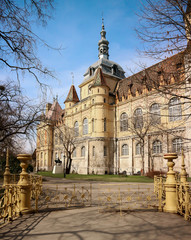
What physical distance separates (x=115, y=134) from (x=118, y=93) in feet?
27.4

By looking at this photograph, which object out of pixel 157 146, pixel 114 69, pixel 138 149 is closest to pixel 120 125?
pixel 138 149

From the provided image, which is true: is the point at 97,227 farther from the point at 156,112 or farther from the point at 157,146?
the point at 156,112

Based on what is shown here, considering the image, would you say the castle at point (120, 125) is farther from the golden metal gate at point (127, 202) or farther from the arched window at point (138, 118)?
the golden metal gate at point (127, 202)

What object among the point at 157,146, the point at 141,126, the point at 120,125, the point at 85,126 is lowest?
the point at 157,146

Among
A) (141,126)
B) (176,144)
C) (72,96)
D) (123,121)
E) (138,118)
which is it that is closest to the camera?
(176,144)

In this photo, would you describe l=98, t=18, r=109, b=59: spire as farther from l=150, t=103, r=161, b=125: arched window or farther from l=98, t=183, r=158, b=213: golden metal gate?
l=98, t=183, r=158, b=213: golden metal gate

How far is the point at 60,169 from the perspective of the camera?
34.8 meters

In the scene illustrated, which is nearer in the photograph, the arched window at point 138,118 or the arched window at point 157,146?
the arched window at point 157,146

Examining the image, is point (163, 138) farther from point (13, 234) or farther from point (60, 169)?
point (13, 234)

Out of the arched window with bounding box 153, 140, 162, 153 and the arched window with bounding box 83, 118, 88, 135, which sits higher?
the arched window with bounding box 83, 118, 88, 135

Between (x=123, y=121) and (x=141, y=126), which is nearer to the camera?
(x=141, y=126)

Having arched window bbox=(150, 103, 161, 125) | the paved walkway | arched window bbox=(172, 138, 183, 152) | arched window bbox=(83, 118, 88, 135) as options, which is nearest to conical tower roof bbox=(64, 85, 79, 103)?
arched window bbox=(83, 118, 88, 135)

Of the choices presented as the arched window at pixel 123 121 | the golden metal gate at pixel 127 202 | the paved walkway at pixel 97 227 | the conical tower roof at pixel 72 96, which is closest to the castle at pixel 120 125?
the arched window at pixel 123 121

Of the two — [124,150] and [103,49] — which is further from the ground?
[103,49]
